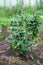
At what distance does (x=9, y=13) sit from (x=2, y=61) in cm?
739

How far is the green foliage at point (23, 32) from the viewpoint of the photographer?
232 inches

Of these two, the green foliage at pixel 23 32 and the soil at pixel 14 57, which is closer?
the soil at pixel 14 57

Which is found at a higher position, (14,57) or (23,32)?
(23,32)

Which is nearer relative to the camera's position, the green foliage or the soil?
the soil

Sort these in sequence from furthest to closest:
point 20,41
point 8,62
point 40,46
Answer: point 40,46, point 20,41, point 8,62

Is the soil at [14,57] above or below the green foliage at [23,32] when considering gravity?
below

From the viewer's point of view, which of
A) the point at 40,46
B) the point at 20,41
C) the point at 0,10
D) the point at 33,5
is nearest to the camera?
the point at 20,41

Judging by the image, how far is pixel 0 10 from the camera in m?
12.5

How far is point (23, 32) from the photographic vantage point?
5.85 meters

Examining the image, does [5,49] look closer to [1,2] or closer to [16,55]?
[16,55]

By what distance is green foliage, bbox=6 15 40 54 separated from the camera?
5.89 meters

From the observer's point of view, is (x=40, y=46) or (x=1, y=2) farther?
(x=1, y=2)

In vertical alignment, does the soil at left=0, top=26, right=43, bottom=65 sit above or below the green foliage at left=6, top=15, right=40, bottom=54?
below

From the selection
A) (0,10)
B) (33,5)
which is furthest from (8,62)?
(33,5)
